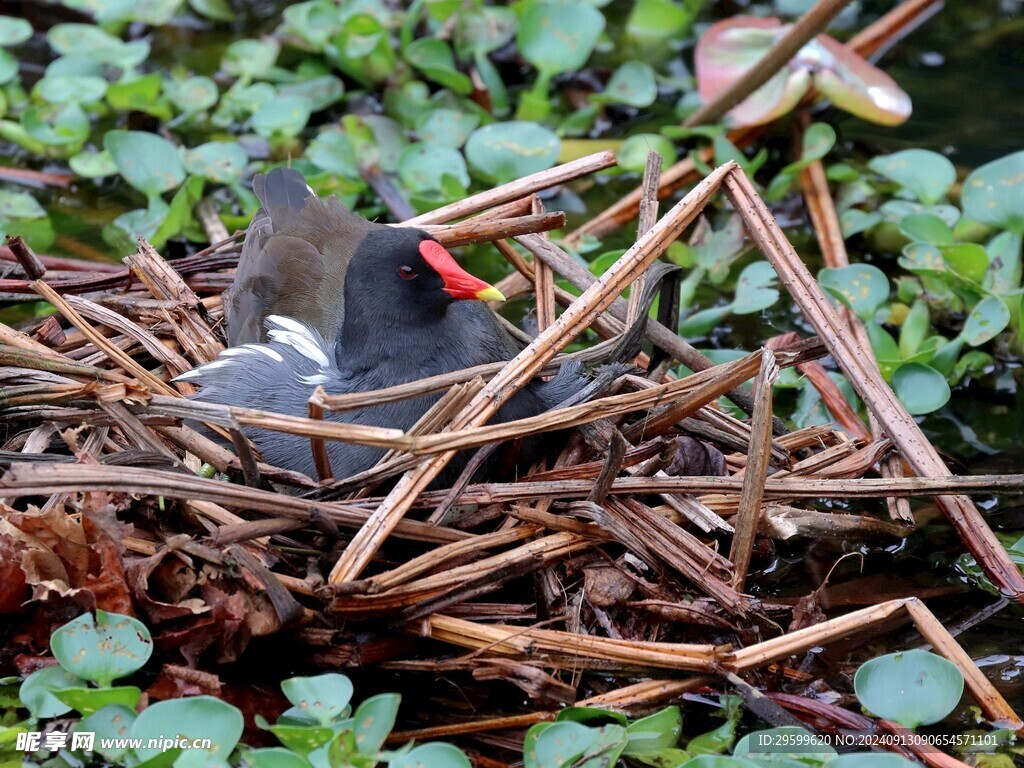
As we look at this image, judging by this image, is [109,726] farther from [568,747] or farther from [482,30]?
[482,30]

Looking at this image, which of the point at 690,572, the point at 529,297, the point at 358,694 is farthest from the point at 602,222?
the point at 358,694

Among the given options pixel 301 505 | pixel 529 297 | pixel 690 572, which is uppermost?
pixel 301 505

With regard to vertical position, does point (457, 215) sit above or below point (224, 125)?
above

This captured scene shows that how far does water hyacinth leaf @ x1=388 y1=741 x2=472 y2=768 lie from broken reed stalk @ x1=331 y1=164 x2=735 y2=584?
33 cm

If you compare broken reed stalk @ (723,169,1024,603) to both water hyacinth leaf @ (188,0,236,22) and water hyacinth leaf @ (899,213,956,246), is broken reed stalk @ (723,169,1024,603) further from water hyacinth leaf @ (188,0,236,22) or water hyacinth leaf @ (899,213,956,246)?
water hyacinth leaf @ (188,0,236,22)

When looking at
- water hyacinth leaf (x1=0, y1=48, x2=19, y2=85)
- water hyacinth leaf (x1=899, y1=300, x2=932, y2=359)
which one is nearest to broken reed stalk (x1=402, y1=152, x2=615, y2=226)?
water hyacinth leaf (x1=899, y1=300, x2=932, y2=359)

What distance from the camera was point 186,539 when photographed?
2127 millimetres

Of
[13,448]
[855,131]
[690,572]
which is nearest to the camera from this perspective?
[690,572]

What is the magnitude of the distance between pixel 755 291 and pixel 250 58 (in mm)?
2005

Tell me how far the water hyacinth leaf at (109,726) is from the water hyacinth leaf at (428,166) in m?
1.98

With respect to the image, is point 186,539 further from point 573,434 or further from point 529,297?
point 529,297

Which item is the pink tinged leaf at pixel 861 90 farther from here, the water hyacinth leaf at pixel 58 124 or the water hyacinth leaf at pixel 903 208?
the water hyacinth leaf at pixel 58 124

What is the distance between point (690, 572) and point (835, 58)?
2.22 meters

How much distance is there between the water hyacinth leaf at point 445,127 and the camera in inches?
155
